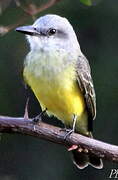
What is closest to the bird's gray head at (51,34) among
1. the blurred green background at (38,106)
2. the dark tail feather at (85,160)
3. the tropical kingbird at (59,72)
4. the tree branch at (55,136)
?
the tropical kingbird at (59,72)

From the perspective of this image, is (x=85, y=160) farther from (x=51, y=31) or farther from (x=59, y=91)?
(x=51, y=31)

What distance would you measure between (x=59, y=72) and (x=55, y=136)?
979mm

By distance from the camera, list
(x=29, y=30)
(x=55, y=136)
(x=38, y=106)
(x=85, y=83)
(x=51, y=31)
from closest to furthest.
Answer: (x=55, y=136), (x=29, y=30), (x=51, y=31), (x=85, y=83), (x=38, y=106)

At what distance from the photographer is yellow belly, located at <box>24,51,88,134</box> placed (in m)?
5.31

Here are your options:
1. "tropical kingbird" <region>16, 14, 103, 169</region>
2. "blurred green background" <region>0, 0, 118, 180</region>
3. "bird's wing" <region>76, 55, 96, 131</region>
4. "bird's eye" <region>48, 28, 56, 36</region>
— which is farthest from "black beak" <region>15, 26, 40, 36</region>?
"blurred green background" <region>0, 0, 118, 180</region>

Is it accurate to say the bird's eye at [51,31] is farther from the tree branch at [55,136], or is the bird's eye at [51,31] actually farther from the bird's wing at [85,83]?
the tree branch at [55,136]

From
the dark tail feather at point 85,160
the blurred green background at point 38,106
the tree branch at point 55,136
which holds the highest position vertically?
the tree branch at point 55,136

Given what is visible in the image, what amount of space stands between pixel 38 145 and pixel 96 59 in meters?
1.12

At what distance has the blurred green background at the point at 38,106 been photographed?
27.3ft

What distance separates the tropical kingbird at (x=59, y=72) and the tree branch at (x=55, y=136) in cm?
79

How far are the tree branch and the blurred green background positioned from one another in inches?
141

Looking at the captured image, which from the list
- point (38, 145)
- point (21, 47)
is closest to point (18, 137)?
point (38, 145)

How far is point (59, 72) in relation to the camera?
5379 mm

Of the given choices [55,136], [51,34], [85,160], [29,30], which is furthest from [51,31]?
[55,136]
